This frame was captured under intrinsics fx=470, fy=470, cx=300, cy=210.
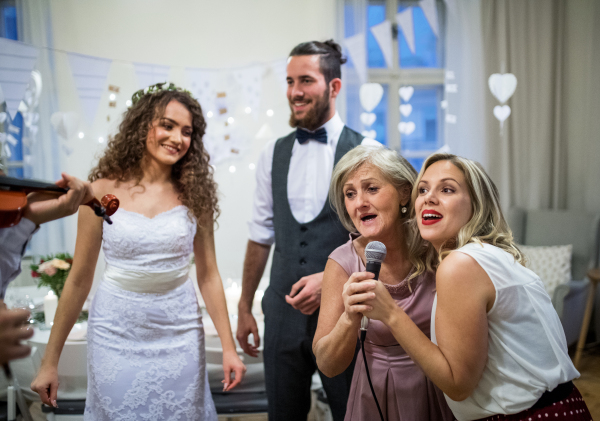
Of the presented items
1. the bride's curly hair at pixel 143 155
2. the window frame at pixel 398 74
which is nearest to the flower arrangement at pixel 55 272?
the bride's curly hair at pixel 143 155

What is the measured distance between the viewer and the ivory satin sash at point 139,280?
1628 millimetres

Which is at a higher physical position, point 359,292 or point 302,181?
point 302,181

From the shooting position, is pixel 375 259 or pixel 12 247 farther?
pixel 375 259

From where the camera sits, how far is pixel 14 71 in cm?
310

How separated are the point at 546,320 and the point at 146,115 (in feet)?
4.75

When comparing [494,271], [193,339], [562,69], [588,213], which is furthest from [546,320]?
[562,69]

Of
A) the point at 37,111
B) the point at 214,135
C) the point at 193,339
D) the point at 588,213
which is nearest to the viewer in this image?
the point at 193,339

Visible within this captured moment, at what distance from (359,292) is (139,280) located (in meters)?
0.89

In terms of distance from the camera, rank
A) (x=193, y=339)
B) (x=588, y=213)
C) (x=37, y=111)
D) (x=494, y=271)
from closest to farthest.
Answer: (x=494, y=271) → (x=193, y=339) → (x=588, y=213) → (x=37, y=111)

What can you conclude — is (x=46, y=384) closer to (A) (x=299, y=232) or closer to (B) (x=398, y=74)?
(A) (x=299, y=232)

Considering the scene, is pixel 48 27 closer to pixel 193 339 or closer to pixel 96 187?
pixel 96 187

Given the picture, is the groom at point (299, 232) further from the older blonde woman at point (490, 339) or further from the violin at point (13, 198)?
the violin at point (13, 198)

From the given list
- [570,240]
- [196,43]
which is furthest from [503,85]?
[196,43]

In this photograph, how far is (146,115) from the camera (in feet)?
5.72
